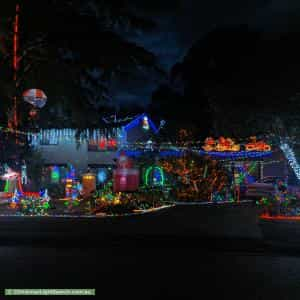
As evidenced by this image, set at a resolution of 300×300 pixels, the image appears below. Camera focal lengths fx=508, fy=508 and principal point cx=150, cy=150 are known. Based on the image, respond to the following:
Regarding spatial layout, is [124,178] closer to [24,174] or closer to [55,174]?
[24,174]

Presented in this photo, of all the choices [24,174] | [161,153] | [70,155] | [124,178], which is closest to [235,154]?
[161,153]

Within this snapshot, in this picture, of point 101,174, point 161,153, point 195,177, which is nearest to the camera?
point 195,177

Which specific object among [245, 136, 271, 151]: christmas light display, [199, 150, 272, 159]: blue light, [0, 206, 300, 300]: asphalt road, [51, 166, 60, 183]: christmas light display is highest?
[245, 136, 271, 151]: christmas light display

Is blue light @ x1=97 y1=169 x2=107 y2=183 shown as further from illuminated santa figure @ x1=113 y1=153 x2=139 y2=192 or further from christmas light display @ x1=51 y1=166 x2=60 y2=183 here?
illuminated santa figure @ x1=113 y1=153 x2=139 y2=192

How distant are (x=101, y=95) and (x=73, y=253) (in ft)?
56.3

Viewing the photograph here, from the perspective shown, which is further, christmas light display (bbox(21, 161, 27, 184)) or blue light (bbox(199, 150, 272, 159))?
blue light (bbox(199, 150, 272, 159))

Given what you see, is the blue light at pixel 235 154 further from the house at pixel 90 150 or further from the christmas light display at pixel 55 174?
the christmas light display at pixel 55 174

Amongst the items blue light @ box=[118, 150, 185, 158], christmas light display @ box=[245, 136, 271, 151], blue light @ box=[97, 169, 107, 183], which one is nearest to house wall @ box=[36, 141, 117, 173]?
blue light @ box=[97, 169, 107, 183]

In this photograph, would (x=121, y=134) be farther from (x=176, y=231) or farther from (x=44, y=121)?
(x=176, y=231)

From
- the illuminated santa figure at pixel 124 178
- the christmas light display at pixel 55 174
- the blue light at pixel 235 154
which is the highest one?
the blue light at pixel 235 154

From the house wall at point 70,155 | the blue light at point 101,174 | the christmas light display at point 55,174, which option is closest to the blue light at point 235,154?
the blue light at point 101,174

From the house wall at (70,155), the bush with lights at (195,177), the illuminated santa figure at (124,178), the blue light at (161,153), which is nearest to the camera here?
the illuminated santa figure at (124,178)

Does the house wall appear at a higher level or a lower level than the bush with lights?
higher

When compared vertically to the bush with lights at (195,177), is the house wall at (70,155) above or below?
above
